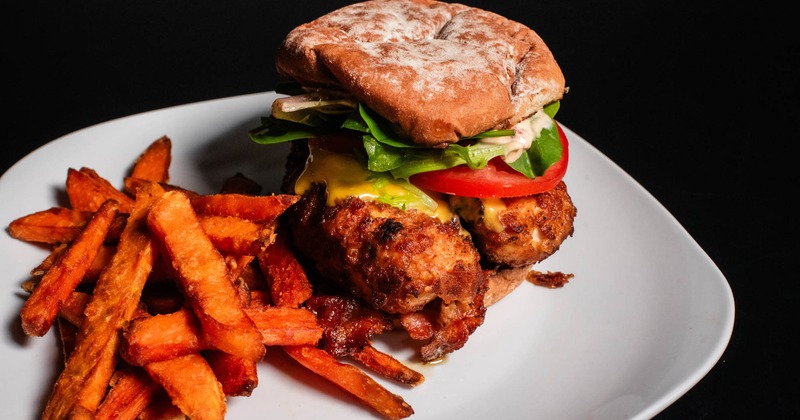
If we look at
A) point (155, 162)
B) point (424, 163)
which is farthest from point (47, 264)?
point (424, 163)

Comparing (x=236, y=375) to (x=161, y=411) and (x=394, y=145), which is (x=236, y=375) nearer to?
(x=161, y=411)

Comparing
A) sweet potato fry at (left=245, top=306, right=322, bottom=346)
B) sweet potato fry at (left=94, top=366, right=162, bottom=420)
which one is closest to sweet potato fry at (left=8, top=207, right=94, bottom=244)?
sweet potato fry at (left=94, top=366, right=162, bottom=420)

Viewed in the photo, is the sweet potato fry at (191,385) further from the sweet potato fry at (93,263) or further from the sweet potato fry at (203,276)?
the sweet potato fry at (93,263)

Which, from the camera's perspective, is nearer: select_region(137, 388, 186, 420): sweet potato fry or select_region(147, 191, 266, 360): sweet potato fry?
select_region(147, 191, 266, 360): sweet potato fry

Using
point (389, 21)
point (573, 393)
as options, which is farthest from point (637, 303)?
point (389, 21)

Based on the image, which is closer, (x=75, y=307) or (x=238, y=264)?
(x=75, y=307)

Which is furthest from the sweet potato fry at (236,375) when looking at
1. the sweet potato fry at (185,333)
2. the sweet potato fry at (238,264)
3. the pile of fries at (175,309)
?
the sweet potato fry at (238,264)

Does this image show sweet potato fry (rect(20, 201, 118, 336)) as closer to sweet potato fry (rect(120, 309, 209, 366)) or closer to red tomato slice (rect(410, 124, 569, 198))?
sweet potato fry (rect(120, 309, 209, 366))
